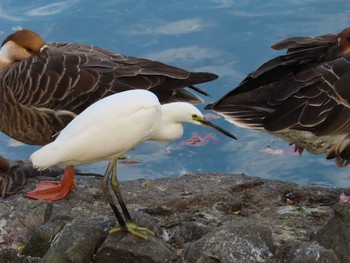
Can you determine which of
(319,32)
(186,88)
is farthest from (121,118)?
(319,32)

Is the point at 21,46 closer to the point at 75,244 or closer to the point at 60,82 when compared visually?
the point at 60,82

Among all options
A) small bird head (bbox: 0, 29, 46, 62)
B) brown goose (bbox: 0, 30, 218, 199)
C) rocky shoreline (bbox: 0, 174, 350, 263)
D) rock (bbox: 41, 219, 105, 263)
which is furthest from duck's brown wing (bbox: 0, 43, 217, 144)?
rock (bbox: 41, 219, 105, 263)

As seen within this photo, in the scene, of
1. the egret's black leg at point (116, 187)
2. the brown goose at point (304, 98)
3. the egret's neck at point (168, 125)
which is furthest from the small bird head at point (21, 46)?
the egret's neck at point (168, 125)

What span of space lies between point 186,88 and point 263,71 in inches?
33.4

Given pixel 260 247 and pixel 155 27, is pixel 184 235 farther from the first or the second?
pixel 155 27

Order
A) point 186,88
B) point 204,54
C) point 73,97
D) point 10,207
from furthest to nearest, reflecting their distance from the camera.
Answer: point 204,54, point 186,88, point 73,97, point 10,207

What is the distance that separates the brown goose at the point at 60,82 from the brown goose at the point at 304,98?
1.47 ft

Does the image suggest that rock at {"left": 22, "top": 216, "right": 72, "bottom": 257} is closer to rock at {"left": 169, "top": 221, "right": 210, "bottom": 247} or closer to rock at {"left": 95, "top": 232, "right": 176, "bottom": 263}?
rock at {"left": 95, "top": 232, "right": 176, "bottom": 263}

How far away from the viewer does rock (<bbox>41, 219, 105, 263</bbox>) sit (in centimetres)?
420

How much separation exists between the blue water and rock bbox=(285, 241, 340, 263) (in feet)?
13.3

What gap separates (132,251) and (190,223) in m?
0.57

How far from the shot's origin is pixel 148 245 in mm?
4262

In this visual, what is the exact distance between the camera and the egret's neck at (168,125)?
167 inches

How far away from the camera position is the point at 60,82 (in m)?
5.69
